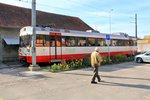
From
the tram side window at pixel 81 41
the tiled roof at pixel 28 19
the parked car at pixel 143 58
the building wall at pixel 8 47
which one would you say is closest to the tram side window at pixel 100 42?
the tram side window at pixel 81 41

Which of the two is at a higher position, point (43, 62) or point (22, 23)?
point (22, 23)

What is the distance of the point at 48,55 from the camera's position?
2147cm

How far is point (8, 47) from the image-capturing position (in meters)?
26.8

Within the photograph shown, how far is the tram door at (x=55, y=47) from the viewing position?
21812mm

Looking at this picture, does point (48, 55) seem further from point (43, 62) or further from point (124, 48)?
point (124, 48)

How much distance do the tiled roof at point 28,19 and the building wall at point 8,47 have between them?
965mm

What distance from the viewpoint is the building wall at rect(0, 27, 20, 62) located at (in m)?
26.1

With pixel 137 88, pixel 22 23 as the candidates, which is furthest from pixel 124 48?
pixel 137 88

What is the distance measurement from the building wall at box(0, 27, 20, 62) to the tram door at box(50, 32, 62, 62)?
22.2ft

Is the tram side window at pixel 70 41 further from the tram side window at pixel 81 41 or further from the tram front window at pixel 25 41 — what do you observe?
the tram front window at pixel 25 41

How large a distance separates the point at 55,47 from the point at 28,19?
31.5 feet

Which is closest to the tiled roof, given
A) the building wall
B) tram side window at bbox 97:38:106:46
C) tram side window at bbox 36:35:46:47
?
the building wall

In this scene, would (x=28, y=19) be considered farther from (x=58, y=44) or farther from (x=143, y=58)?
(x=143, y=58)

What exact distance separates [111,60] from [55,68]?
8521 millimetres
